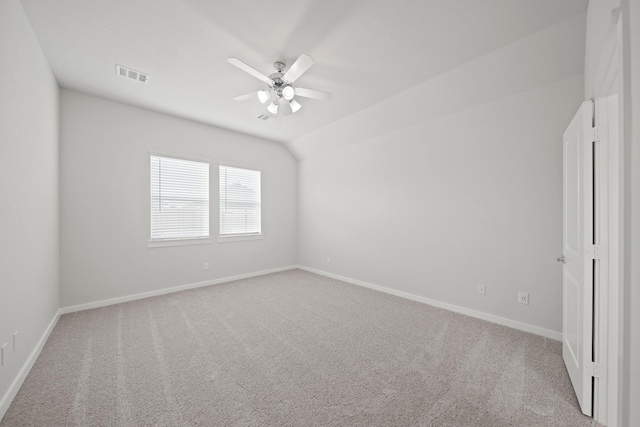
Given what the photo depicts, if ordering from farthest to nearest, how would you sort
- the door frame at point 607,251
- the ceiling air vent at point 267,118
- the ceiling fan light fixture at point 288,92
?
the ceiling air vent at point 267,118
the ceiling fan light fixture at point 288,92
the door frame at point 607,251

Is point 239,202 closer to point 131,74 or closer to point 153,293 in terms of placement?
point 153,293

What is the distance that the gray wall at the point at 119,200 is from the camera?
3.33 metres

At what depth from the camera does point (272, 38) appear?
2.31m

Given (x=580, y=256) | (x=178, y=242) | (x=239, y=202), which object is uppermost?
(x=239, y=202)

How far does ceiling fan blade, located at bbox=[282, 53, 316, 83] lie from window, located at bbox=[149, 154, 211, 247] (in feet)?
9.15

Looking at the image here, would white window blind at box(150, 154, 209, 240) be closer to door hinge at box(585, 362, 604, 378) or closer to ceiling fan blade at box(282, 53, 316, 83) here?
ceiling fan blade at box(282, 53, 316, 83)

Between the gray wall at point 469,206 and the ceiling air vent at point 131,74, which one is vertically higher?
the ceiling air vent at point 131,74

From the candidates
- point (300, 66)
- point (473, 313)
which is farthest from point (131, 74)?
point (473, 313)

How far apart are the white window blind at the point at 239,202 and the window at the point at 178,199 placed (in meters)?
0.33

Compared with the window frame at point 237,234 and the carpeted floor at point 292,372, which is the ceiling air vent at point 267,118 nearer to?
the window frame at point 237,234

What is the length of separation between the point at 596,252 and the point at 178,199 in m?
5.04

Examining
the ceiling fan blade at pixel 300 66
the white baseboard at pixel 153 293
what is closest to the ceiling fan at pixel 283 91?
the ceiling fan blade at pixel 300 66

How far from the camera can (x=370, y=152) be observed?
4.45m

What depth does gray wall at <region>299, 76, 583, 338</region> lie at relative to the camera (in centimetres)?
265
